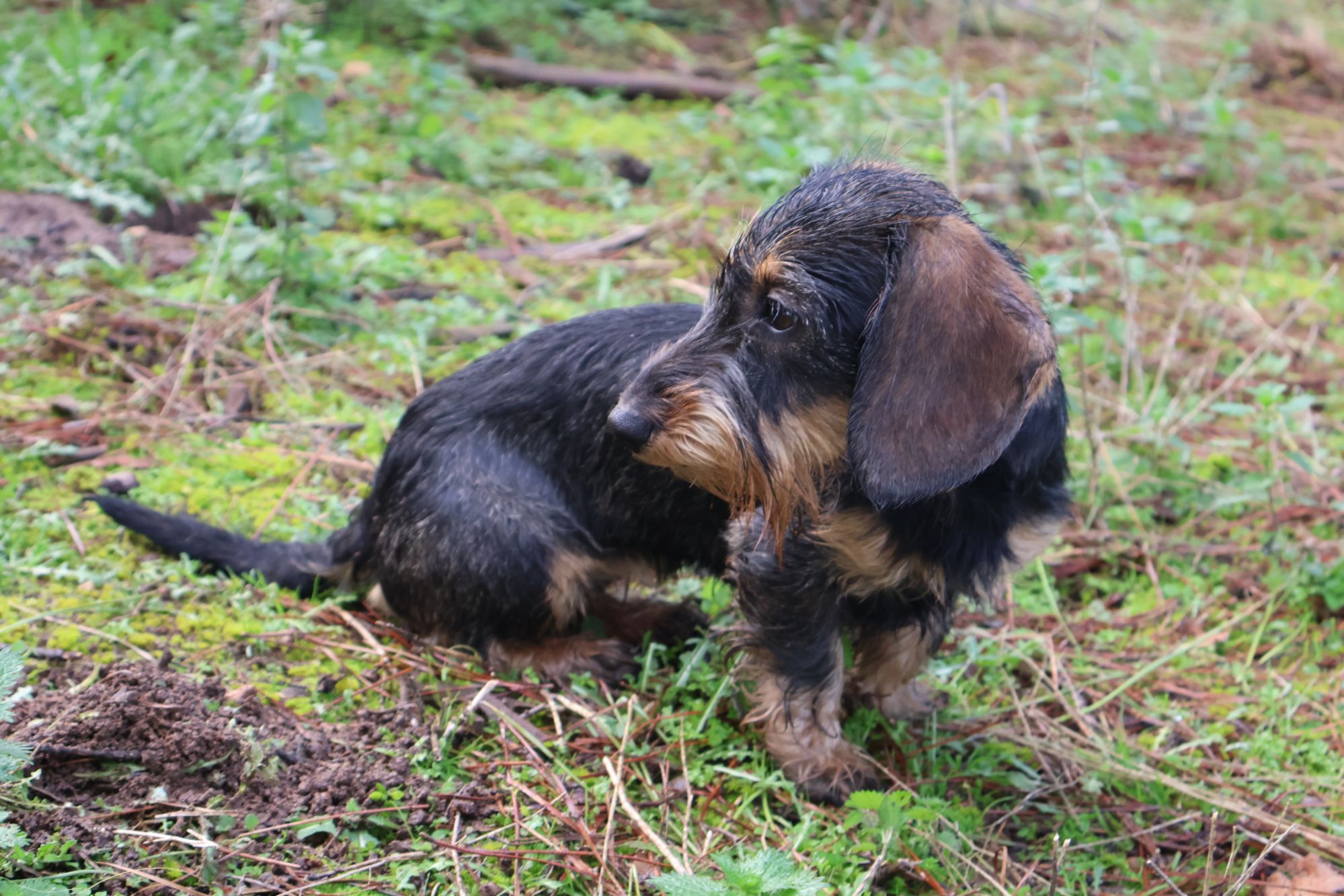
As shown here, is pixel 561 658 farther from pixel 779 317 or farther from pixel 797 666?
pixel 779 317

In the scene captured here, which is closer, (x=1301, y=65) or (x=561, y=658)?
(x=561, y=658)

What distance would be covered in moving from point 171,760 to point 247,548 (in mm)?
1142

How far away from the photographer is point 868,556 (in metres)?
3.14

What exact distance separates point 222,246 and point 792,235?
3.55 meters

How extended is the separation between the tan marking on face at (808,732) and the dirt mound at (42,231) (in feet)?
13.9

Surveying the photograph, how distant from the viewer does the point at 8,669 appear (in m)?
2.40

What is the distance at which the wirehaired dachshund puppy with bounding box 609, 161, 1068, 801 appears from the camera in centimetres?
275

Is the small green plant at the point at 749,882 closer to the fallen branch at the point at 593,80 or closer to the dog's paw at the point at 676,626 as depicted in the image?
the dog's paw at the point at 676,626

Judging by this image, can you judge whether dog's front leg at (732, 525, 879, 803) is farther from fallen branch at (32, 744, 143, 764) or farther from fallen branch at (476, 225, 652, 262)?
fallen branch at (476, 225, 652, 262)

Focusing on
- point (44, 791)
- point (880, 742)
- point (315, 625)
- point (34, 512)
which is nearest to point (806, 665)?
point (880, 742)

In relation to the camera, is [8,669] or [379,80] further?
[379,80]

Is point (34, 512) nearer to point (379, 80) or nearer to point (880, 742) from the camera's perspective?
point (880, 742)

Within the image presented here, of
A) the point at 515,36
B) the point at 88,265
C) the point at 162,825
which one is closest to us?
the point at 162,825

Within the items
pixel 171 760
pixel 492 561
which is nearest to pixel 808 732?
pixel 492 561
